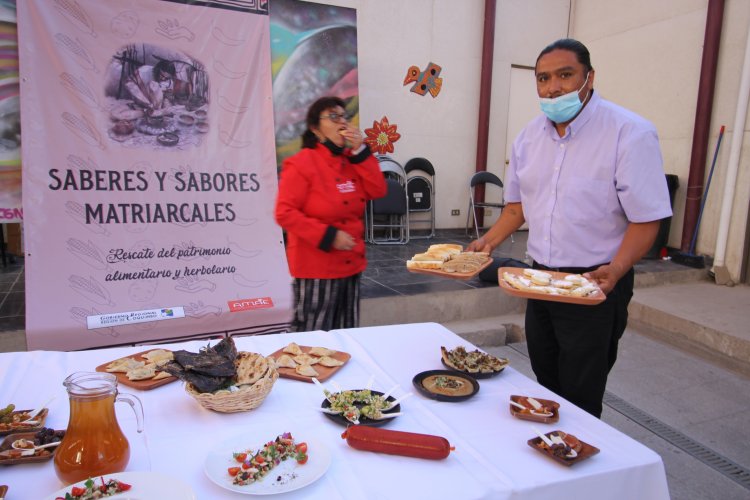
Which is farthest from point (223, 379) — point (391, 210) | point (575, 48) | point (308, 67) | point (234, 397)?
point (391, 210)

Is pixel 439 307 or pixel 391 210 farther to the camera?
pixel 391 210

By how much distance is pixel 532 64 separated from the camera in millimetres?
7137

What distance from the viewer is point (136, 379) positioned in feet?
4.66

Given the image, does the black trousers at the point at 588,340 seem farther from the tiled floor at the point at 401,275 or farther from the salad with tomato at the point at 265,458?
the tiled floor at the point at 401,275

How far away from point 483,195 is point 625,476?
6136mm

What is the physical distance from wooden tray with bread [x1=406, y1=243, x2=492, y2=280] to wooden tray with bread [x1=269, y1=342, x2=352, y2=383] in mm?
456

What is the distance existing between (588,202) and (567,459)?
98 cm

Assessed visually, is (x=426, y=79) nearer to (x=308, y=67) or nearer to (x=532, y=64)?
(x=532, y=64)

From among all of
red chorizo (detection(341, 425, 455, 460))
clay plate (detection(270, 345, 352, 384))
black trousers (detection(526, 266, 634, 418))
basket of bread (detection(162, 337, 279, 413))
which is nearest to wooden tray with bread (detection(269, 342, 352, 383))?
clay plate (detection(270, 345, 352, 384))

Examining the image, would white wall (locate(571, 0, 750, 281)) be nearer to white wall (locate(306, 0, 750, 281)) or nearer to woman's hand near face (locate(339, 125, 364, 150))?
white wall (locate(306, 0, 750, 281))

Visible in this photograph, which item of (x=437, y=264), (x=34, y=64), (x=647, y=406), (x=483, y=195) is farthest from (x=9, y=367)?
(x=483, y=195)

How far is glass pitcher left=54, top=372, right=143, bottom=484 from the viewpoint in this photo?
0.97 metres

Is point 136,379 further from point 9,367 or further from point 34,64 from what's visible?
point 34,64

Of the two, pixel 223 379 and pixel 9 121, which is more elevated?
pixel 9 121
